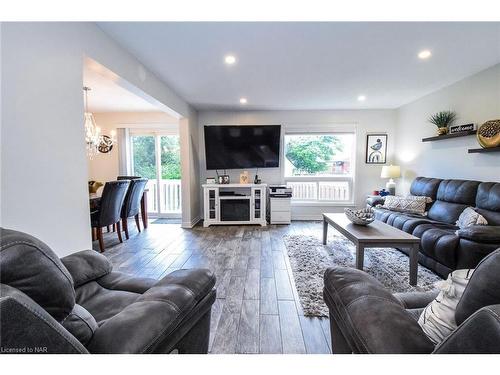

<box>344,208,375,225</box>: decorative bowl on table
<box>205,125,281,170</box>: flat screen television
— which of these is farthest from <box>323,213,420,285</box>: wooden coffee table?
<box>205,125,281,170</box>: flat screen television

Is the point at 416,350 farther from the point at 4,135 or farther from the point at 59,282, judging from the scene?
the point at 4,135

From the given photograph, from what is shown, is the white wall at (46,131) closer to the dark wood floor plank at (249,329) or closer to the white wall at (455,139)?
the dark wood floor plank at (249,329)

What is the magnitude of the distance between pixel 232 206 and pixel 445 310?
413cm

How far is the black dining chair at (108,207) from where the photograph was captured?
3.28 metres

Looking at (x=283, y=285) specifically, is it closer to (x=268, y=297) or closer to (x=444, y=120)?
(x=268, y=297)

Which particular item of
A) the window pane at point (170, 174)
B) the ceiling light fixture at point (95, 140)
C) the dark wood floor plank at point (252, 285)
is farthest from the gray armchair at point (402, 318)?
the window pane at point (170, 174)

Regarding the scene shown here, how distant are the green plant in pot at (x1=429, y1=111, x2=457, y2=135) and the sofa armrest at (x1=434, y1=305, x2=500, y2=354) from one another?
400cm

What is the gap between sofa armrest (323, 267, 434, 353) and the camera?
0.75 metres

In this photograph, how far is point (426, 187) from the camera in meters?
3.73

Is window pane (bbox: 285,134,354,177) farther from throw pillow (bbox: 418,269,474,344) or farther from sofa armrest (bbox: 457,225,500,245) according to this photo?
throw pillow (bbox: 418,269,474,344)

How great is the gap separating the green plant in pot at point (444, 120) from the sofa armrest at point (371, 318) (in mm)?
3638

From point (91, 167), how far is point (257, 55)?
4.78 m

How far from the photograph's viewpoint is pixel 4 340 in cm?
53

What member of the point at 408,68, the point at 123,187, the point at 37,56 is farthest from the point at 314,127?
the point at 37,56
